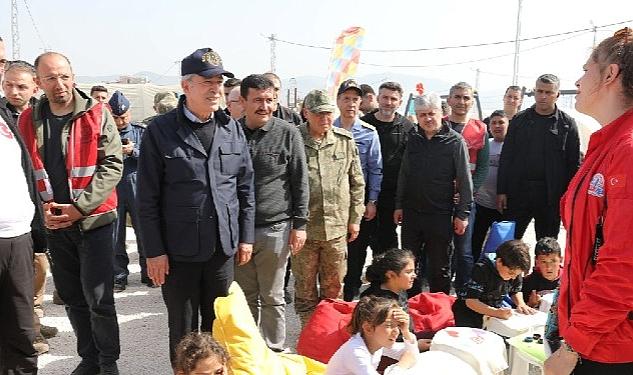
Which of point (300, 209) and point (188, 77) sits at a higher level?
point (188, 77)

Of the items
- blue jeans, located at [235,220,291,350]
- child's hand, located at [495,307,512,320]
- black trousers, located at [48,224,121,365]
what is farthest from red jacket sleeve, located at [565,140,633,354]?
black trousers, located at [48,224,121,365]

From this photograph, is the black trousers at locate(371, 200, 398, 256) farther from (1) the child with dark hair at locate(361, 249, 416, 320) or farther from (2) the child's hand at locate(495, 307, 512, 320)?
(2) the child's hand at locate(495, 307, 512, 320)

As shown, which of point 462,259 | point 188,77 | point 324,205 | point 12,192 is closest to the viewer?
point 12,192

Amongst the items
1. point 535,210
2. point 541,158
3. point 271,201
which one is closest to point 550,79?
point 541,158

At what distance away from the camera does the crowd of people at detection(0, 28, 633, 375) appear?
1669 millimetres

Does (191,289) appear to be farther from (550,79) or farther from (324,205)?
(550,79)

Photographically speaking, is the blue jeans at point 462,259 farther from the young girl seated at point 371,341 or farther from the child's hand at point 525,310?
the young girl seated at point 371,341

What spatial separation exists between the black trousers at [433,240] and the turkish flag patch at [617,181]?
2756 mm

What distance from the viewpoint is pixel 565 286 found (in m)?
1.78

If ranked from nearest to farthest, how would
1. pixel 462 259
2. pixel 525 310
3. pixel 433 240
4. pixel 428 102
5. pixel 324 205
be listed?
pixel 525 310, pixel 324 205, pixel 428 102, pixel 433 240, pixel 462 259

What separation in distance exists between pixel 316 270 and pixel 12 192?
212 cm

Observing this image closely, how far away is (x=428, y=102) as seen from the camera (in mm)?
4227

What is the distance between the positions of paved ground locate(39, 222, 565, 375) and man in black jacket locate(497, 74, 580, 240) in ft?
7.55

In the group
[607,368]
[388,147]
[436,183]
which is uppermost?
[388,147]
